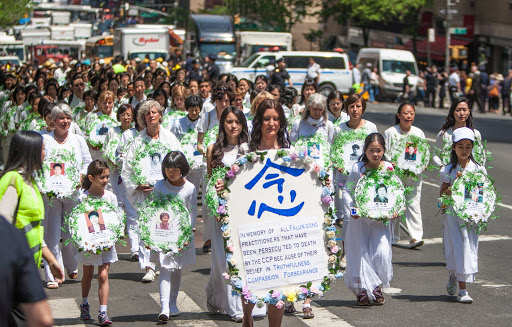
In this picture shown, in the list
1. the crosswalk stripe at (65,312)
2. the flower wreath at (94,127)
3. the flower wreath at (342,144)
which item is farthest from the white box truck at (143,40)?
the crosswalk stripe at (65,312)

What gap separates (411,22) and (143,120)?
53286mm

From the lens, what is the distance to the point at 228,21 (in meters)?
53.6

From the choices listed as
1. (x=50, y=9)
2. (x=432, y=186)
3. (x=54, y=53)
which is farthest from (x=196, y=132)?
(x=50, y=9)

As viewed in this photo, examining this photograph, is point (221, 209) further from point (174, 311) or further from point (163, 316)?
point (174, 311)

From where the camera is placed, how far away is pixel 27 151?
586 centimetres

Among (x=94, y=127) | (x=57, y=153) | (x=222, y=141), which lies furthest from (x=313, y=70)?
(x=222, y=141)

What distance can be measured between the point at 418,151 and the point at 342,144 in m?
1.08

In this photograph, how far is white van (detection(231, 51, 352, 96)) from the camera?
123 ft

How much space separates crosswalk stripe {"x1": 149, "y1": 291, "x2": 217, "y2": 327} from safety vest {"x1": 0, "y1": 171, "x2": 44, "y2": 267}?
2.21 metres

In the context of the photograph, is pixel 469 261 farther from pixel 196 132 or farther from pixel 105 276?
pixel 196 132

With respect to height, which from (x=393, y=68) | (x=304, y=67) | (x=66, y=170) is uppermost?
(x=66, y=170)

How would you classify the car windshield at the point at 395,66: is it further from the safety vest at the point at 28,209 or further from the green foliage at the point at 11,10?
the safety vest at the point at 28,209

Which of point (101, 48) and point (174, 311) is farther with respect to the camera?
point (101, 48)

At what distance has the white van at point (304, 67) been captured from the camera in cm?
3738
